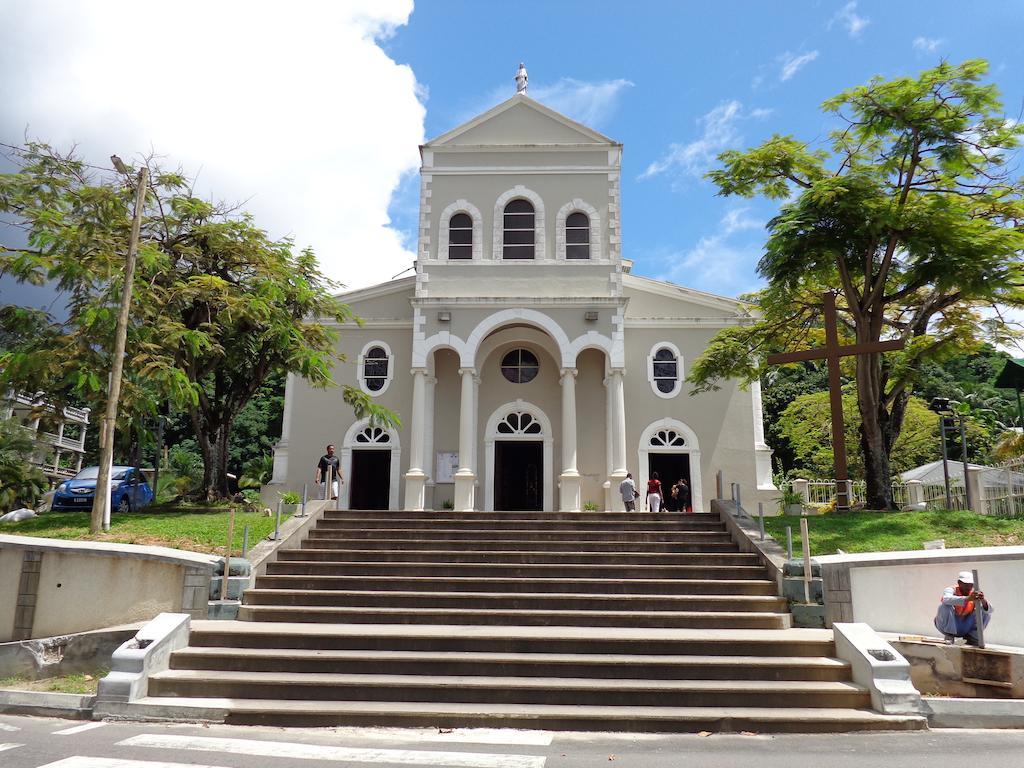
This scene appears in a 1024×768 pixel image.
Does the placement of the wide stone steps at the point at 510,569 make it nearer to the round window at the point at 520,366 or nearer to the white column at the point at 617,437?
the white column at the point at 617,437

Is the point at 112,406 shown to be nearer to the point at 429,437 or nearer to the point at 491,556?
the point at 491,556

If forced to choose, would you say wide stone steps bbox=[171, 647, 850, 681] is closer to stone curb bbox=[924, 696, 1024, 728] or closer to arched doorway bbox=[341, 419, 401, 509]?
stone curb bbox=[924, 696, 1024, 728]

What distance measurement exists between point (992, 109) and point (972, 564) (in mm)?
8838

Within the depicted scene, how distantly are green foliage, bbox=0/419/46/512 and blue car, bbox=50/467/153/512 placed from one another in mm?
2478

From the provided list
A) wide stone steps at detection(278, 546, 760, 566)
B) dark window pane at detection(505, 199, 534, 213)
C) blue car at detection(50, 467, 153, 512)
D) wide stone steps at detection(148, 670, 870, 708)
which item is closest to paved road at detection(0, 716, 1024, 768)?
wide stone steps at detection(148, 670, 870, 708)

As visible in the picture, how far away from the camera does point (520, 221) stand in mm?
21438

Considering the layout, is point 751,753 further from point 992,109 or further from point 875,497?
point 992,109

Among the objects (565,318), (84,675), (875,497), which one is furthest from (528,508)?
(84,675)

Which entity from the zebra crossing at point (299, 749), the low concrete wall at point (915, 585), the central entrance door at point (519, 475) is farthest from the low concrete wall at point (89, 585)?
the central entrance door at point (519, 475)

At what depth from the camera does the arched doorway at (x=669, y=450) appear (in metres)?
20.8

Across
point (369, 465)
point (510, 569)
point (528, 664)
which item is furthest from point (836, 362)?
point (369, 465)

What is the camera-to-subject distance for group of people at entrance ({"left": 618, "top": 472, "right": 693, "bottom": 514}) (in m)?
17.9

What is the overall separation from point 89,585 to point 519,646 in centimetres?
673

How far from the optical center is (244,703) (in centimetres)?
786
